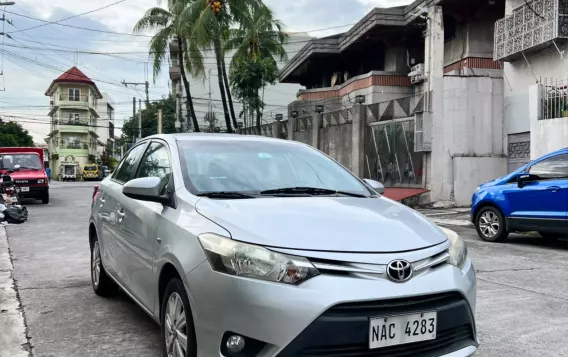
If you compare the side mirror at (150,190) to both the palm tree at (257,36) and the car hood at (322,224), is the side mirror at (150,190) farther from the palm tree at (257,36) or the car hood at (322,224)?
the palm tree at (257,36)

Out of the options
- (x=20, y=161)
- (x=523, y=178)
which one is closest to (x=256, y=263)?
(x=523, y=178)

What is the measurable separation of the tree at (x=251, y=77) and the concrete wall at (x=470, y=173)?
13.8 m

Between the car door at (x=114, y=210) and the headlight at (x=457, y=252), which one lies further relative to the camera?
the car door at (x=114, y=210)

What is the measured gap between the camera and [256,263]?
8.71 feet

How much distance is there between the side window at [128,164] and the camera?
4.85 metres

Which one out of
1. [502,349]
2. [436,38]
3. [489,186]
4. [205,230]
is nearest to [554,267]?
[489,186]

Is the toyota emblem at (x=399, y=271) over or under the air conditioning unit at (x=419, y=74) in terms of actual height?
under

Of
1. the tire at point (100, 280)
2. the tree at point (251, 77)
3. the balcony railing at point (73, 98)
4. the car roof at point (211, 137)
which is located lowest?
the tire at point (100, 280)

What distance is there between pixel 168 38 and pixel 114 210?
23.9 metres

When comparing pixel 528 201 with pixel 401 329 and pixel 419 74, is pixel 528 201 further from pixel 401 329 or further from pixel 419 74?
pixel 419 74

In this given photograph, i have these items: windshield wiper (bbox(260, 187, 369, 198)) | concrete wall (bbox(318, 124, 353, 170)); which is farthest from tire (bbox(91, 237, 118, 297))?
concrete wall (bbox(318, 124, 353, 170))

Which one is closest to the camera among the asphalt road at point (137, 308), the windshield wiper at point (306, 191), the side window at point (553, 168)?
the windshield wiper at point (306, 191)

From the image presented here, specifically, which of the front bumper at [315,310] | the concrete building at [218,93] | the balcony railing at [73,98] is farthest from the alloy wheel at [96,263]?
the balcony railing at [73,98]

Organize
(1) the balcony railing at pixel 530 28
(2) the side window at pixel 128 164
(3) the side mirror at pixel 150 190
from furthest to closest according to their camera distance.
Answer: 1. (1) the balcony railing at pixel 530 28
2. (2) the side window at pixel 128 164
3. (3) the side mirror at pixel 150 190
